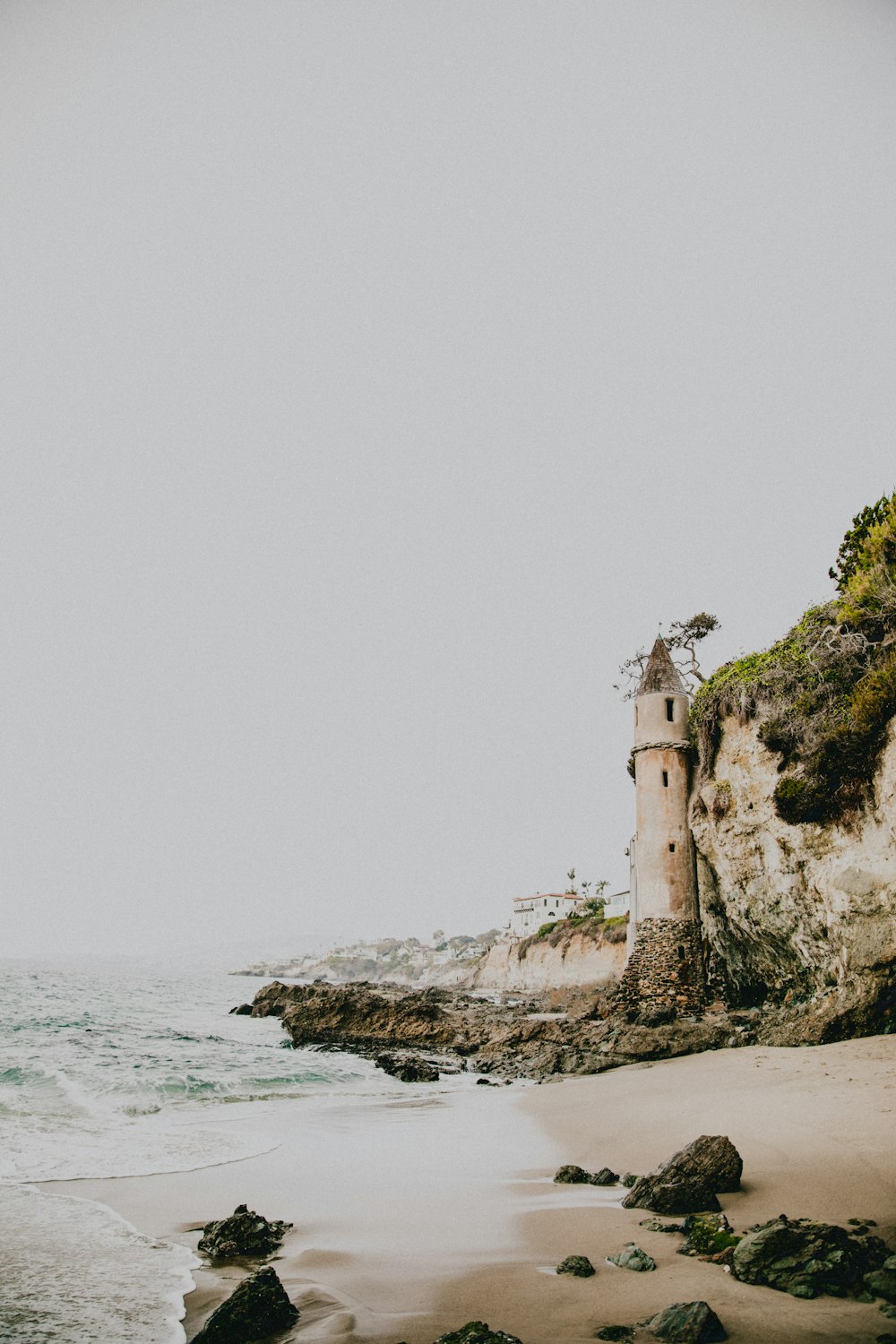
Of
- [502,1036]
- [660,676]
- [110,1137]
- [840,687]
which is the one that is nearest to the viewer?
[110,1137]

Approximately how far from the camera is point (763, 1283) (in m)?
4.12

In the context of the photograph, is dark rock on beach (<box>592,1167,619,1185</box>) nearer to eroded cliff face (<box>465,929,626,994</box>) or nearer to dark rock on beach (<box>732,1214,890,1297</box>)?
dark rock on beach (<box>732,1214,890,1297</box>)

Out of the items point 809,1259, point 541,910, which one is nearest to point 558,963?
point 541,910

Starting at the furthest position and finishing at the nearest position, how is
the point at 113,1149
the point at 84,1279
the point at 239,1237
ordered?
the point at 113,1149 < the point at 239,1237 < the point at 84,1279

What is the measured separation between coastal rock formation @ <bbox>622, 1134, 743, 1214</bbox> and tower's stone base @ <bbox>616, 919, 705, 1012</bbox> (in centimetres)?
1630

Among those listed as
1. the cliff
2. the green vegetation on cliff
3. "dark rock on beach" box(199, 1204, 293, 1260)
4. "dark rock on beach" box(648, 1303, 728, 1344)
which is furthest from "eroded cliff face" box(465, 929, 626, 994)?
"dark rock on beach" box(648, 1303, 728, 1344)

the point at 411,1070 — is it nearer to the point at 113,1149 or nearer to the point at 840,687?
the point at 113,1149

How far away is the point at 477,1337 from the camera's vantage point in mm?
3537

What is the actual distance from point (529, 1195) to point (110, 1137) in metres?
6.66

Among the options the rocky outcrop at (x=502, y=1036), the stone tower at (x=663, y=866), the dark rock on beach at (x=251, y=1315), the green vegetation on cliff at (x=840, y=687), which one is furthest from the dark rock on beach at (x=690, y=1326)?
the stone tower at (x=663, y=866)

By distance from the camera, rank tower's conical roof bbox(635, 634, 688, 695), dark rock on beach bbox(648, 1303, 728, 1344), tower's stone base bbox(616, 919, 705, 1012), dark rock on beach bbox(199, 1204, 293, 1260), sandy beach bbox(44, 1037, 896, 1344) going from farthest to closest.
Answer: tower's conical roof bbox(635, 634, 688, 695) < tower's stone base bbox(616, 919, 705, 1012) < dark rock on beach bbox(199, 1204, 293, 1260) < sandy beach bbox(44, 1037, 896, 1344) < dark rock on beach bbox(648, 1303, 728, 1344)

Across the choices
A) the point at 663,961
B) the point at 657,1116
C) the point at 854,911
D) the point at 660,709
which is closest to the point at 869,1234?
the point at 657,1116

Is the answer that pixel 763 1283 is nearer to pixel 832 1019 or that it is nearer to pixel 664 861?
pixel 832 1019

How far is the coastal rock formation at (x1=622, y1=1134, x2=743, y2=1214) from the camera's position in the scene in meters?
5.78
